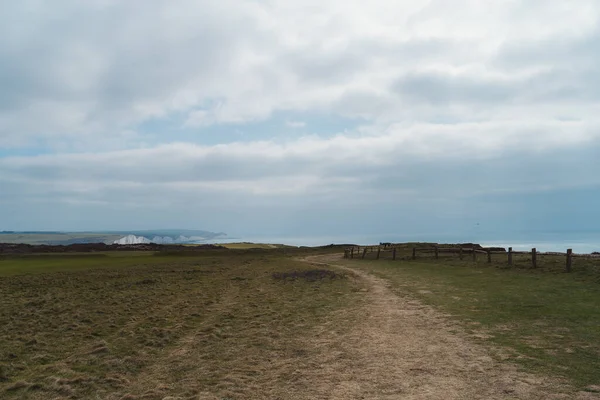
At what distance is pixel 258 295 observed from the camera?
70.6 ft

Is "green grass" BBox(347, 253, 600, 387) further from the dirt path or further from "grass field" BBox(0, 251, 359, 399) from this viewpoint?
"grass field" BBox(0, 251, 359, 399)

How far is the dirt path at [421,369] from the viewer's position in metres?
7.73

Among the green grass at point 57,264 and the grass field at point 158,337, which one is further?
the green grass at point 57,264

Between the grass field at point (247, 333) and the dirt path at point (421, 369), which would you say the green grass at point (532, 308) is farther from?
the dirt path at point (421, 369)

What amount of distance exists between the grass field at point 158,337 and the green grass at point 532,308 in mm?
4636

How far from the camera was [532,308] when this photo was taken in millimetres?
15289

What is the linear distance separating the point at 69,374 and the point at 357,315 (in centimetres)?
974

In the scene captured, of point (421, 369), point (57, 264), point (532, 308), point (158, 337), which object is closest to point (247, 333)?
point (158, 337)

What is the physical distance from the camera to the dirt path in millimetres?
7734

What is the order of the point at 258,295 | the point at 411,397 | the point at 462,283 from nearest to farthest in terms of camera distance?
the point at 411,397 → the point at 258,295 → the point at 462,283

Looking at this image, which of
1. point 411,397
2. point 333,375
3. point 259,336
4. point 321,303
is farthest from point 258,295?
point 411,397

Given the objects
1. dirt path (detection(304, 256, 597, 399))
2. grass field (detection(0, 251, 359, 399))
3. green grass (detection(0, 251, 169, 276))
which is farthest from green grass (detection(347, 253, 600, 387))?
green grass (detection(0, 251, 169, 276))

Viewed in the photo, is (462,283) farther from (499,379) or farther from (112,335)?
(112,335)

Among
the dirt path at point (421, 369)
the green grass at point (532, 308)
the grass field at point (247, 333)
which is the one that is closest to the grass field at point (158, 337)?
the grass field at point (247, 333)
